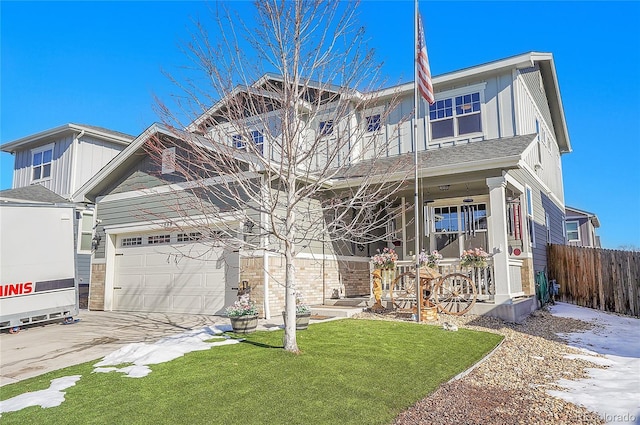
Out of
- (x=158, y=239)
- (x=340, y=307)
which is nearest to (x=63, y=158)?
(x=158, y=239)

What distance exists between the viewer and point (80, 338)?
26.6ft

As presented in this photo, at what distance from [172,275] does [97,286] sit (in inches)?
121

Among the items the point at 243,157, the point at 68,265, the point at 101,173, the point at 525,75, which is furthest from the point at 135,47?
the point at 525,75

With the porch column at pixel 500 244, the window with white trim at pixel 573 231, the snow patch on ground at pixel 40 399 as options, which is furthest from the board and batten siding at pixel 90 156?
the window with white trim at pixel 573 231

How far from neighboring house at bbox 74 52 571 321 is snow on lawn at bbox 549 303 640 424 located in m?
1.66

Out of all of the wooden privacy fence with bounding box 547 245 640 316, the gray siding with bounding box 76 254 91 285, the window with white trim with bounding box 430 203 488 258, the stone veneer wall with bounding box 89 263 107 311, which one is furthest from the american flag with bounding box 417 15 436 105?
the gray siding with bounding box 76 254 91 285

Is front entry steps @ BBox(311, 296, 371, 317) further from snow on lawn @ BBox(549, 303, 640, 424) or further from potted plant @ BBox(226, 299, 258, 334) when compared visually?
snow on lawn @ BBox(549, 303, 640, 424)

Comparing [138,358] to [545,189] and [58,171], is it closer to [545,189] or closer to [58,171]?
[545,189]

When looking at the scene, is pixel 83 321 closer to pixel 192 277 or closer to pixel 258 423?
pixel 192 277

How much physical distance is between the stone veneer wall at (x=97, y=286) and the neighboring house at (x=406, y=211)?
3 centimetres

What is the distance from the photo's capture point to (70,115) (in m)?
17.0

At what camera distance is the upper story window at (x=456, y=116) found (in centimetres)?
1228

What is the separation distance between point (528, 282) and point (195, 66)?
9901 mm

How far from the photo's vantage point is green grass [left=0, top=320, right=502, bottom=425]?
4012 millimetres
